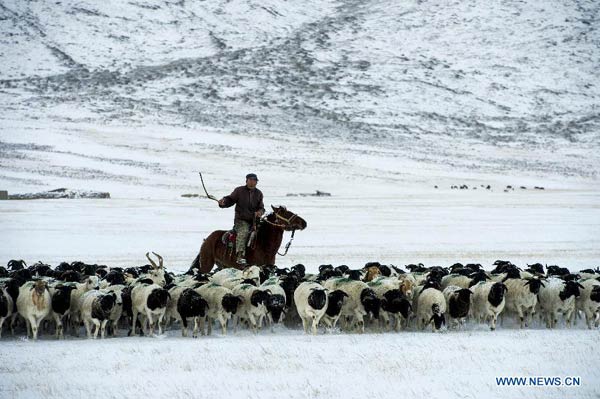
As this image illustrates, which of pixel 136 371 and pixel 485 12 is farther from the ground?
pixel 485 12

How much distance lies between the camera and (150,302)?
36.1 ft

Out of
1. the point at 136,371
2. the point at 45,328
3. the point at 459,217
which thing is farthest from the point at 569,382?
the point at 459,217

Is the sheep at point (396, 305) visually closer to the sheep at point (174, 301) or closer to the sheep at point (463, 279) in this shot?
the sheep at point (463, 279)

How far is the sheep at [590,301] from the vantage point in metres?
11.6

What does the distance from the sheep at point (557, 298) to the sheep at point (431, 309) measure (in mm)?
1681

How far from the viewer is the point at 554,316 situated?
11914 millimetres

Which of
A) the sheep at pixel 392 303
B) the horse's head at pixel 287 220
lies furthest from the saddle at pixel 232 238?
the sheep at pixel 392 303

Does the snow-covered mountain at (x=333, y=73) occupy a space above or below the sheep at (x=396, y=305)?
above

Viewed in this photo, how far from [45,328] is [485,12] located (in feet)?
373

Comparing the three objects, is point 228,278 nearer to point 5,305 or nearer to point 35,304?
point 35,304

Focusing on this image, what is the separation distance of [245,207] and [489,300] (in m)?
5.03

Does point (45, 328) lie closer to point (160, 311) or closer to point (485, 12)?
point (160, 311)

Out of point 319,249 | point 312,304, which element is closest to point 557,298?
point 312,304

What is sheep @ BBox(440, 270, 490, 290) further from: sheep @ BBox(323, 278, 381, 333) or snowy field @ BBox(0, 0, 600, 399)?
sheep @ BBox(323, 278, 381, 333)
